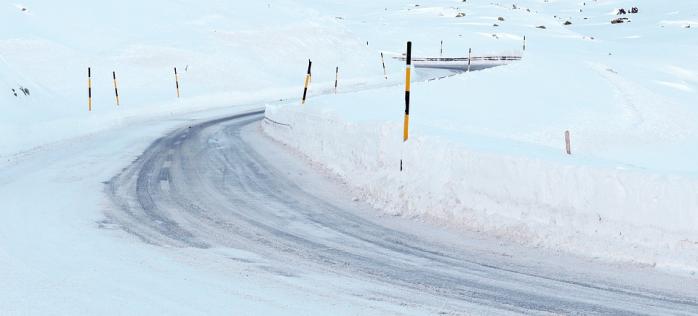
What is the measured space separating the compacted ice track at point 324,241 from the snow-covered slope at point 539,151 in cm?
79

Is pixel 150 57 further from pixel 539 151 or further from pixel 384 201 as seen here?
pixel 539 151

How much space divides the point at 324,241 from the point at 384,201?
6.73 ft

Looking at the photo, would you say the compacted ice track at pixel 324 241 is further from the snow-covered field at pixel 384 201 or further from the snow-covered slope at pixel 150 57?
the snow-covered slope at pixel 150 57

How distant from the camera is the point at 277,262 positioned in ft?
21.4

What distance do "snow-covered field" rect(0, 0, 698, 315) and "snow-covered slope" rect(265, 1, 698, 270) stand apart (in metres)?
0.03

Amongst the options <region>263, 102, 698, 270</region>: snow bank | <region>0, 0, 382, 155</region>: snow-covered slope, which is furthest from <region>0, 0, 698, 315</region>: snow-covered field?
A: <region>0, 0, 382, 155</region>: snow-covered slope

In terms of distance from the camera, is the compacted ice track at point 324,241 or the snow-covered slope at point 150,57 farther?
the snow-covered slope at point 150,57

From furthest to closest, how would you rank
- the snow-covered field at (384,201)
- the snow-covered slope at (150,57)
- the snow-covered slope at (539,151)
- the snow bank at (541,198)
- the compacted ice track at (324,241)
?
the snow-covered slope at (150,57) < the snow-covered slope at (539,151) < the snow bank at (541,198) < the snow-covered field at (384,201) < the compacted ice track at (324,241)

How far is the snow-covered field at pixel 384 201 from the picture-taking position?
5711 mm

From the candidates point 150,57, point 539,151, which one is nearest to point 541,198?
point 539,151

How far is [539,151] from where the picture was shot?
8781mm

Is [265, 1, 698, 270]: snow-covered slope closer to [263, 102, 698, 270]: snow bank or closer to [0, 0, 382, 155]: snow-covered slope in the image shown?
[263, 102, 698, 270]: snow bank

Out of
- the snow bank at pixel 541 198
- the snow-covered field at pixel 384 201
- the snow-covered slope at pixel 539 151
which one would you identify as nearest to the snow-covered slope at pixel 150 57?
the snow-covered field at pixel 384 201

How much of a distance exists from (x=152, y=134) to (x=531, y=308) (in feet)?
45.8
